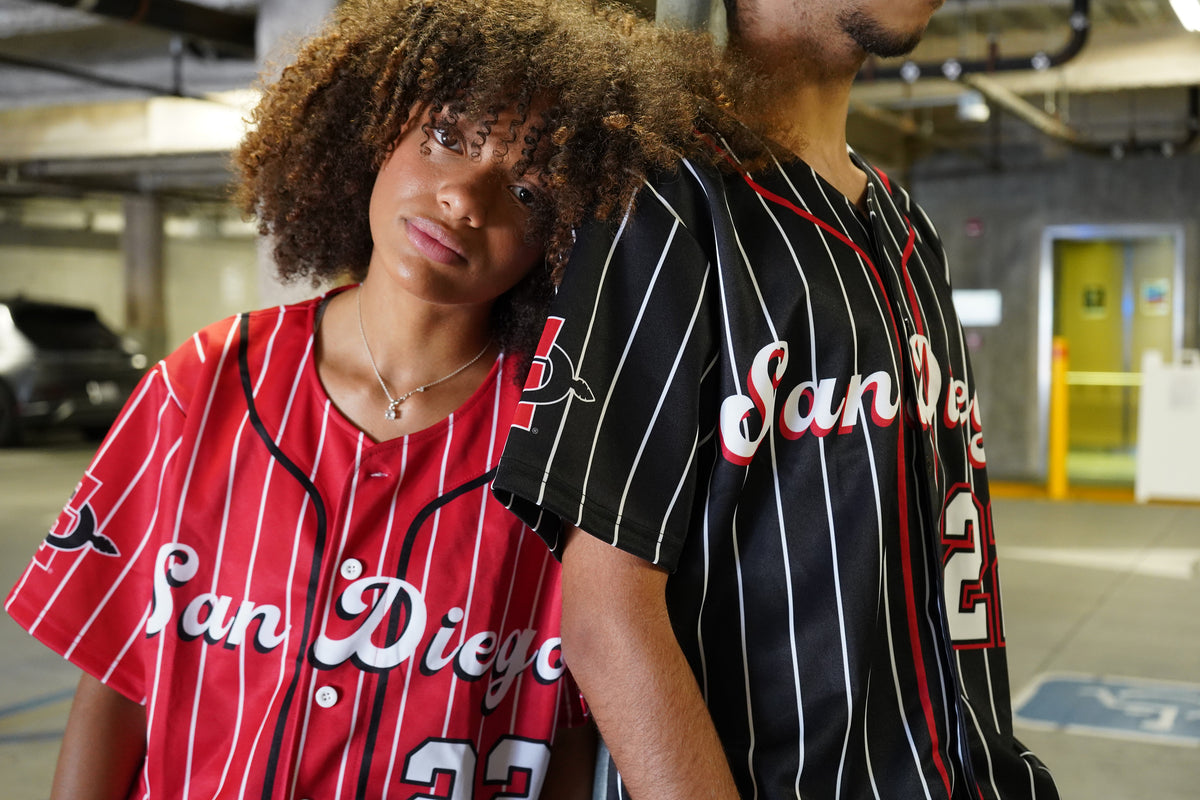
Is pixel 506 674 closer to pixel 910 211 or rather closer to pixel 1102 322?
pixel 910 211

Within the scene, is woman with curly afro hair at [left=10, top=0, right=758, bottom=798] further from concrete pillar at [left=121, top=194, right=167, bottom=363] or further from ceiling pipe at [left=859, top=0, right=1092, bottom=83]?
concrete pillar at [left=121, top=194, right=167, bottom=363]

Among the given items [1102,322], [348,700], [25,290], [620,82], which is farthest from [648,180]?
[25,290]

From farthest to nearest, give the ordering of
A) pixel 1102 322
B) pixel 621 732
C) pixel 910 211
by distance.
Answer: pixel 1102 322 → pixel 910 211 → pixel 621 732

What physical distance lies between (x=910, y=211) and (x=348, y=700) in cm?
82

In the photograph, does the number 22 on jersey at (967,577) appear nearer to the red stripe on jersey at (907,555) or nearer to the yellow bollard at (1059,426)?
the red stripe on jersey at (907,555)

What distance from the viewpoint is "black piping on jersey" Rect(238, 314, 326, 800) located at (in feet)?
3.59

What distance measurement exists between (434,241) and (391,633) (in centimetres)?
37

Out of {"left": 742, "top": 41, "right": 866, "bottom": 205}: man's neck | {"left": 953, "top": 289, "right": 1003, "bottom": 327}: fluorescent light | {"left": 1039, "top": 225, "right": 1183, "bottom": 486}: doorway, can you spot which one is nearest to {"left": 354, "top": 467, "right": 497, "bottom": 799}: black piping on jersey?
{"left": 742, "top": 41, "right": 866, "bottom": 205}: man's neck

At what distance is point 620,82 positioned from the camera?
3.49ft

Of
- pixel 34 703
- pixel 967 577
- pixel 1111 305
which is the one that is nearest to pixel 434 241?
pixel 967 577

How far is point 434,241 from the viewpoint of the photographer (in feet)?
3.71

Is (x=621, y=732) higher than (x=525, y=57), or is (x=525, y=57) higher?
(x=525, y=57)

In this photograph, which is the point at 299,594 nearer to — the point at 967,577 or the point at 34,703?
the point at 967,577

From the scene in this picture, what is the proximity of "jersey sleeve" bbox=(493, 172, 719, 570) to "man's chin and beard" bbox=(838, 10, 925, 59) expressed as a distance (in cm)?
27
